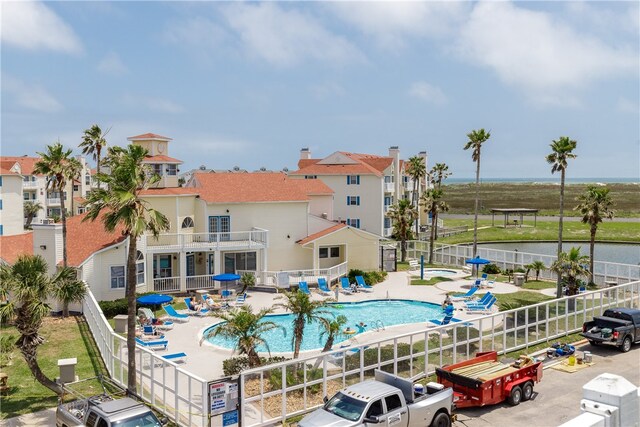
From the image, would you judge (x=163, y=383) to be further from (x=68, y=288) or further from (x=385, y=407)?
(x=68, y=288)

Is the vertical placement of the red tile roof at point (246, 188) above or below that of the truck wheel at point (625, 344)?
above

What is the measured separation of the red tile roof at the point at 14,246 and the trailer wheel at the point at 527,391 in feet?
101

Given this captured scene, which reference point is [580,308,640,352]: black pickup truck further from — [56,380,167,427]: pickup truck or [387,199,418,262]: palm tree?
[387,199,418,262]: palm tree

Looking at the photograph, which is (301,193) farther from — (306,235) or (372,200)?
(372,200)

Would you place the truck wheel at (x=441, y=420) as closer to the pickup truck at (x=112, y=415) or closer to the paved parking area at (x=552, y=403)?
the paved parking area at (x=552, y=403)

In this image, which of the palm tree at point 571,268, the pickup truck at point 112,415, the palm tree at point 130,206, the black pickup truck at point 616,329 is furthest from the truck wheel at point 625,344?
the palm tree at point 130,206

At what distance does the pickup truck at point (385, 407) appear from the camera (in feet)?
44.7

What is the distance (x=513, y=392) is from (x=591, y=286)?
26344 mm

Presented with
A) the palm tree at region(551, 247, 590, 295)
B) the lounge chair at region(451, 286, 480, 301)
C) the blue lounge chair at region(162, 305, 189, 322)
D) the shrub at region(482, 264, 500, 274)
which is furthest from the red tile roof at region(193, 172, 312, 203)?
the palm tree at region(551, 247, 590, 295)

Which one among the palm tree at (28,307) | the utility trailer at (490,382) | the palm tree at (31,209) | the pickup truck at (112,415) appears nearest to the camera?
the pickup truck at (112,415)

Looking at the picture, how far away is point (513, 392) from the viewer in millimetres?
17453

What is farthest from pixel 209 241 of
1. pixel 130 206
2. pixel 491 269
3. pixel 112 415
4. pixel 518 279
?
pixel 112 415

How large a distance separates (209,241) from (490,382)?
27354mm

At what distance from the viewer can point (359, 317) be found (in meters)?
34.0
